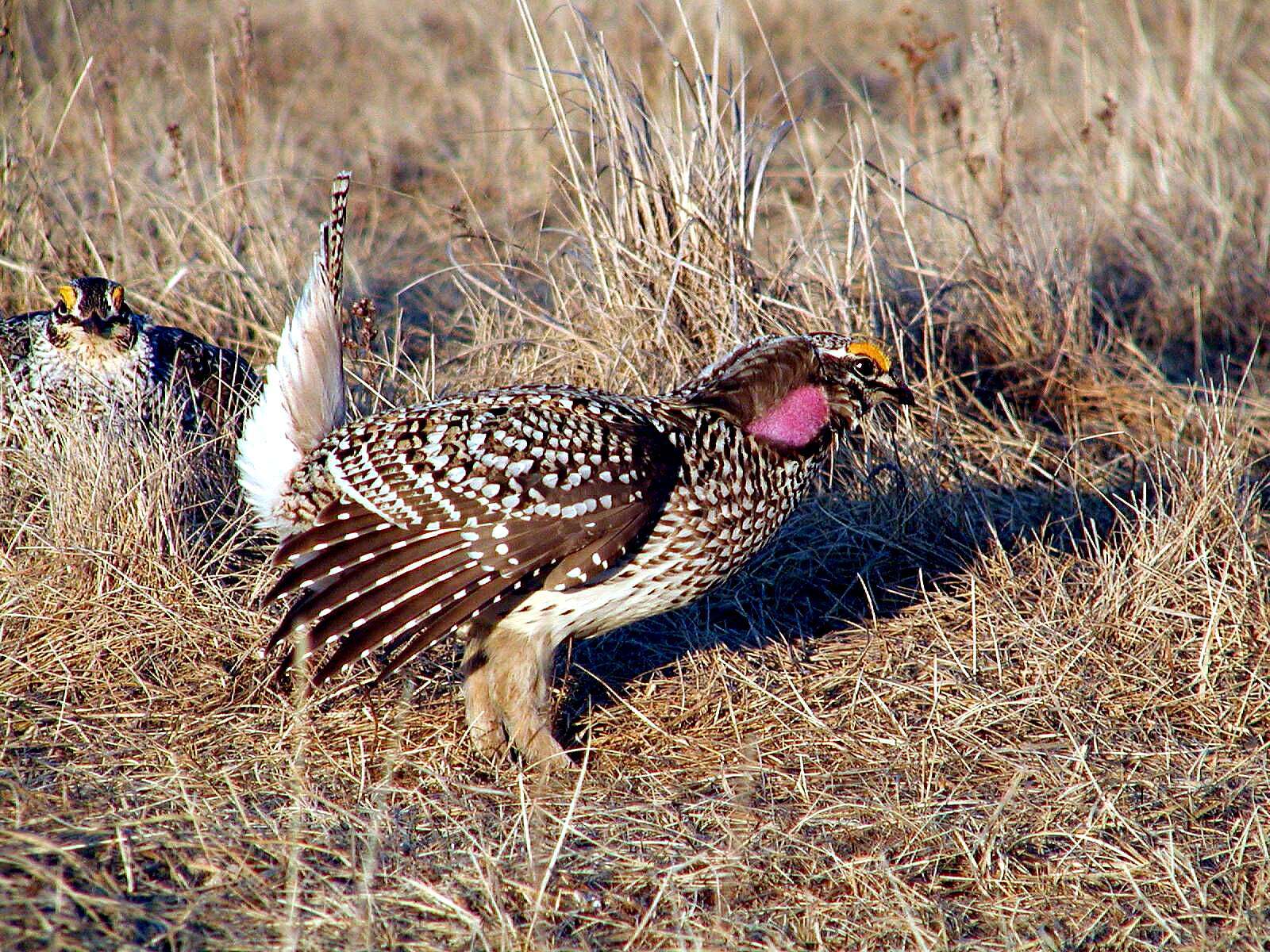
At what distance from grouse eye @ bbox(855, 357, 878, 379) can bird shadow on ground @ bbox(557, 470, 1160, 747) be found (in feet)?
2.43

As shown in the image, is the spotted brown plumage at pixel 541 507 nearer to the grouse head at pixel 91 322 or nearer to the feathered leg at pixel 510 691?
the feathered leg at pixel 510 691

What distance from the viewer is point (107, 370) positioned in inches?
172

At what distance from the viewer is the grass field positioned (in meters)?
2.84

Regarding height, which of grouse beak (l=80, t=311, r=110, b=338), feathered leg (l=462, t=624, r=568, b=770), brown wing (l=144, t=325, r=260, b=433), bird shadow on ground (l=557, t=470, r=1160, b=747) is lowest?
bird shadow on ground (l=557, t=470, r=1160, b=747)

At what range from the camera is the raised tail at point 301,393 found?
140 inches

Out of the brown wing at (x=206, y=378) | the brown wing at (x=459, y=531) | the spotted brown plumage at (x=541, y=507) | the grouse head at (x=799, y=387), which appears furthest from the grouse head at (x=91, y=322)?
the grouse head at (x=799, y=387)

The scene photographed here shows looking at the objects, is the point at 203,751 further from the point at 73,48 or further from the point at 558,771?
the point at 73,48

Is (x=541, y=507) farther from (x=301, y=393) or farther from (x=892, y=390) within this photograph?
(x=892, y=390)

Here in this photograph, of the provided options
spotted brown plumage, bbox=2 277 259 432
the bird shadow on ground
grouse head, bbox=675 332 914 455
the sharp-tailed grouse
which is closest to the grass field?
the bird shadow on ground

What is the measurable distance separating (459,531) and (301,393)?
710mm

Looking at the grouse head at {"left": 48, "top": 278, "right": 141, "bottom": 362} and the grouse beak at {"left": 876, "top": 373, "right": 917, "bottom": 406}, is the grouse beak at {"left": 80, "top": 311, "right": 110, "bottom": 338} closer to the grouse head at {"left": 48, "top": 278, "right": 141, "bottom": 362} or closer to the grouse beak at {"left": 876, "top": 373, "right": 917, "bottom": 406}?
the grouse head at {"left": 48, "top": 278, "right": 141, "bottom": 362}

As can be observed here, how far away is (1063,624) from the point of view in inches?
159

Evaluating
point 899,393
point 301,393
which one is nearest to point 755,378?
point 899,393

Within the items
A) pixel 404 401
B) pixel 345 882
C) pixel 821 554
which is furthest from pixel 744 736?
pixel 404 401
